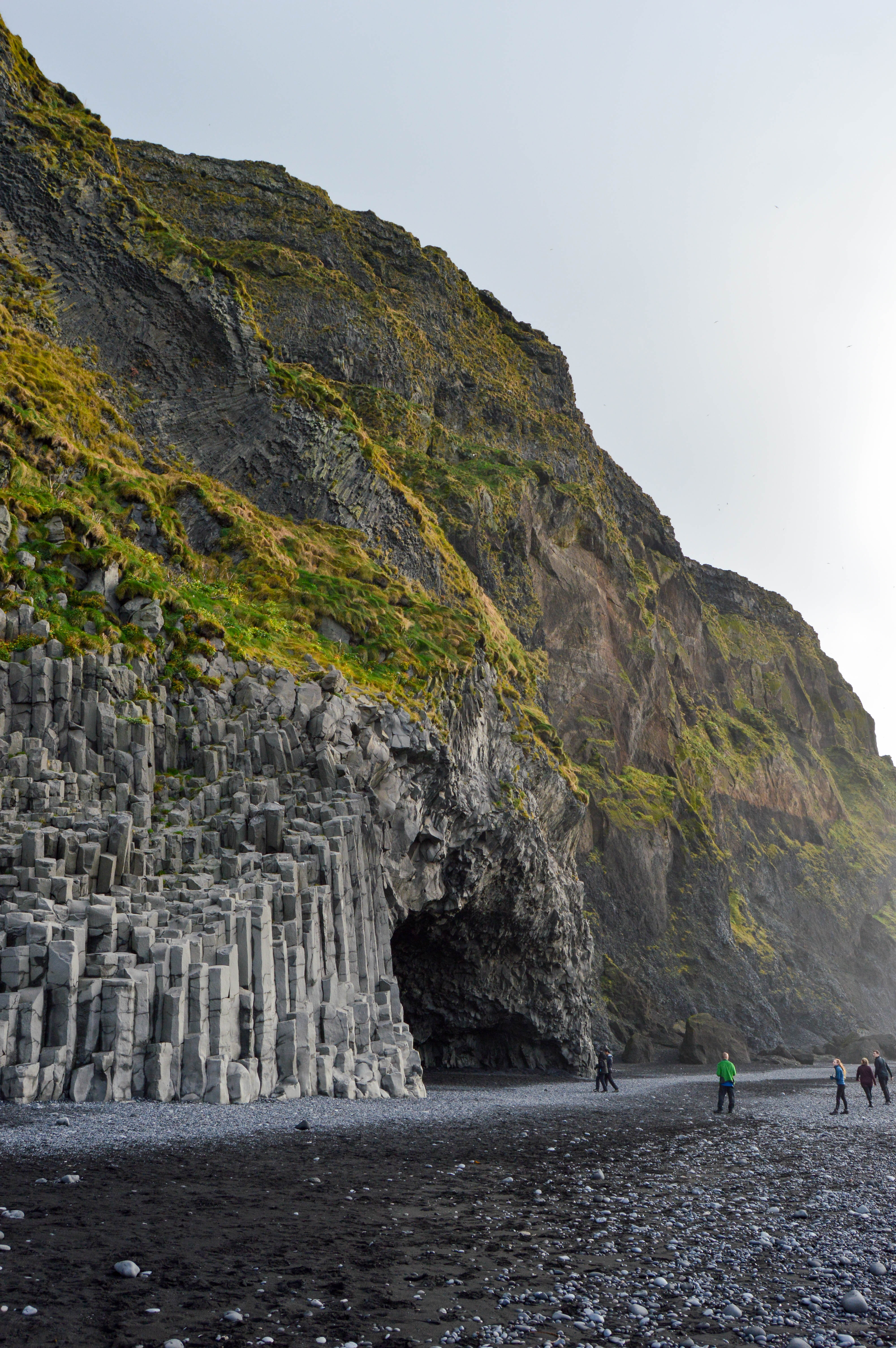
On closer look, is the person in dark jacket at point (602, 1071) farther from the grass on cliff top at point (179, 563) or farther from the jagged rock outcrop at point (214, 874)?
the grass on cliff top at point (179, 563)

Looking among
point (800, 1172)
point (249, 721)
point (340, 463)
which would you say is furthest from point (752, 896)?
point (800, 1172)

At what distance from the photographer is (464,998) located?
4844 cm

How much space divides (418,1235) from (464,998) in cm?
3773

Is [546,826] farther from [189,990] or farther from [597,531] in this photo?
[597,531]

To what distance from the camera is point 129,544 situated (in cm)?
3684

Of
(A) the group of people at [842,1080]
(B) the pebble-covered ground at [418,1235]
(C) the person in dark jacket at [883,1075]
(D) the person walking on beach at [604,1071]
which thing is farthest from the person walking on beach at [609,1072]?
(B) the pebble-covered ground at [418,1235]

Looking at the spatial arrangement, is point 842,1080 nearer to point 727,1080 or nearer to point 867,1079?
point 867,1079

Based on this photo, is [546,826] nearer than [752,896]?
Yes

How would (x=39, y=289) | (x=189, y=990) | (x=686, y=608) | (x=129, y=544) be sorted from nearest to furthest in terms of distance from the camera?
(x=189, y=990)
(x=129, y=544)
(x=39, y=289)
(x=686, y=608)

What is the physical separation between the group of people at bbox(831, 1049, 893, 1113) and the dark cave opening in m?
17.6

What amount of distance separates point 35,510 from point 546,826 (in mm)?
30960

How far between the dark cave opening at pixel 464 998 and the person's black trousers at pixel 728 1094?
51.4 feet

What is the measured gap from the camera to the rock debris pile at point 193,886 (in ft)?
73.6

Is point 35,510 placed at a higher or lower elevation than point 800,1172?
higher
